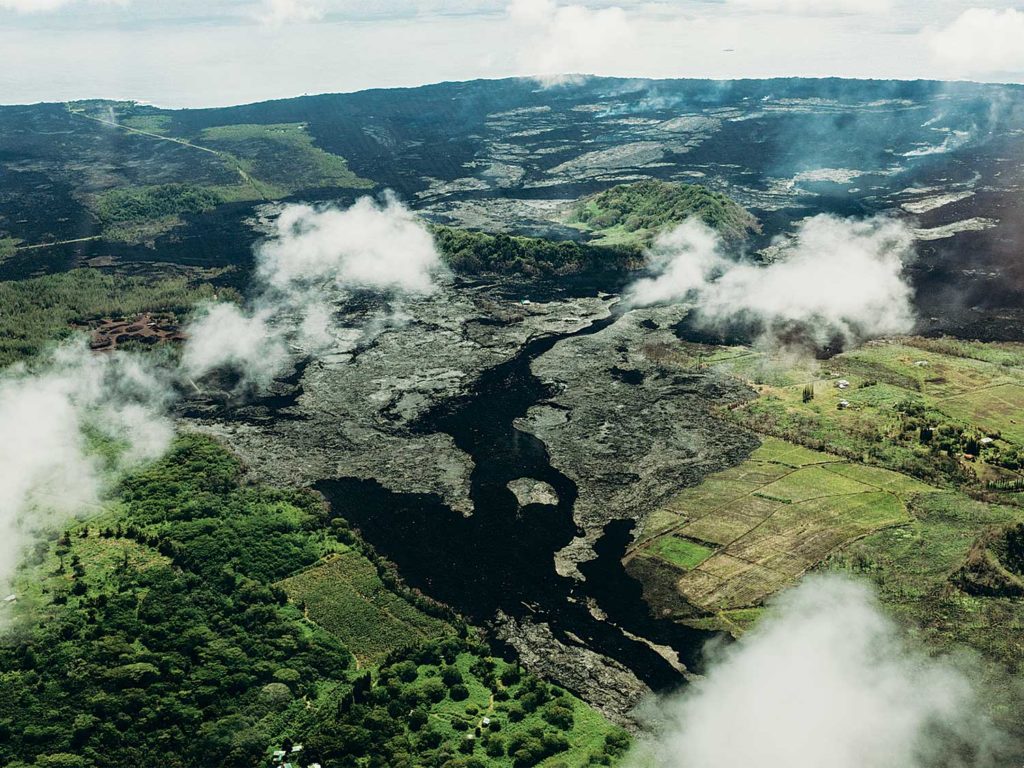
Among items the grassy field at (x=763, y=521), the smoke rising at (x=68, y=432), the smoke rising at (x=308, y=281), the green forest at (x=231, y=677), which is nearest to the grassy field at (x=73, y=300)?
the smoke rising at (x=68, y=432)

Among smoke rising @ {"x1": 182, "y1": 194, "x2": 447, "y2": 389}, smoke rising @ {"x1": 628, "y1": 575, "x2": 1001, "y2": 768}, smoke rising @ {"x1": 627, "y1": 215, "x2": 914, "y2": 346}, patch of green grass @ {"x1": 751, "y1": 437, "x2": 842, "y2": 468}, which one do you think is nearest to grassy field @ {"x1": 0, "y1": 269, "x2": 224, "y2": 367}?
smoke rising @ {"x1": 182, "y1": 194, "x2": 447, "y2": 389}

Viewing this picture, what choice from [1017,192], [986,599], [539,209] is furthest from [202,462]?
[1017,192]

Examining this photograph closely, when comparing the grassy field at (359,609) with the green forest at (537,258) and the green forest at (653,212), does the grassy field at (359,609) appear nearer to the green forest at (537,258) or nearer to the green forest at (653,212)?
the green forest at (537,258)

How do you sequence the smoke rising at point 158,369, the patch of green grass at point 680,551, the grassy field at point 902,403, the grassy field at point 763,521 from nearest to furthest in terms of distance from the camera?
the grassy field at point 763,521, the patch of green grass at point 680,551, the smoke rising at point 158,369, the grassy field at point 902,403

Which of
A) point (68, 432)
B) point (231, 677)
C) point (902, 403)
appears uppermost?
point (68, 432)

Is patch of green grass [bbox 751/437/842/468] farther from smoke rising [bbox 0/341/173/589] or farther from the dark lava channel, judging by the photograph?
smoke rising [bbox 0/341/173/589]

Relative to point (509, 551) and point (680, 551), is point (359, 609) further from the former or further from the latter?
point (680, 551)

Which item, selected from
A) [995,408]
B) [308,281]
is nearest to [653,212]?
[308,281]
